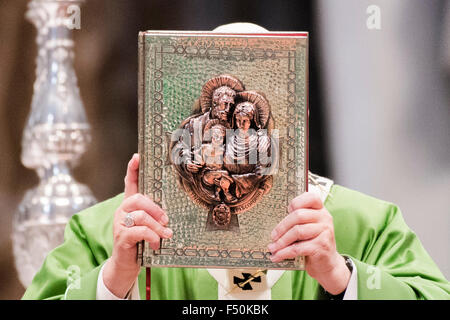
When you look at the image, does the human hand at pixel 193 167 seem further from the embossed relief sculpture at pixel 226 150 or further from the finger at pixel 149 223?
the finger at pixel 149 223

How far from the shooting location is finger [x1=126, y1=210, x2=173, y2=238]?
1.39m

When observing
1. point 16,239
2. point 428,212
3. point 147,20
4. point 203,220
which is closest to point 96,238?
point 16,239

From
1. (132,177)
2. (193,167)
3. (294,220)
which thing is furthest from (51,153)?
(294,220)

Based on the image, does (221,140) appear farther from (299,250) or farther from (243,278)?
(243,278)

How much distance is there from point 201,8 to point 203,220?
0.76 m

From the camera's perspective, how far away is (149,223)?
4.58 ft

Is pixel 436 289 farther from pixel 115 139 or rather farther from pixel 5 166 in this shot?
pixel 5 166

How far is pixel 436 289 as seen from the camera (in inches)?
63.2

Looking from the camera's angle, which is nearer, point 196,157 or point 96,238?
point 196,157

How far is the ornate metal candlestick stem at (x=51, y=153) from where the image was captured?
2014 mm

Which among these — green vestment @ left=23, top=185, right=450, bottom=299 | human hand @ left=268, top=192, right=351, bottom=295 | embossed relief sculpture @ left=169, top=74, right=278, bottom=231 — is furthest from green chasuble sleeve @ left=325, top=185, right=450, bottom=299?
embossed relief sculpture @ left=169, top=74, right=278, bottom=231

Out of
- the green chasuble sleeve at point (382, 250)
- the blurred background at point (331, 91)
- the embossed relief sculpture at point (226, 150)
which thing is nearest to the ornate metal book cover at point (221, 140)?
the embossed relief sculpture at point (226, 150)
